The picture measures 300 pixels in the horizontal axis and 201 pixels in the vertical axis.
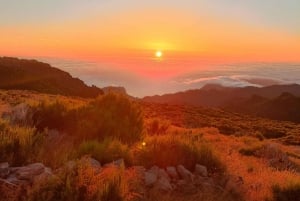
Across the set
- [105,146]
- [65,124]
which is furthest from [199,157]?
[65,124]

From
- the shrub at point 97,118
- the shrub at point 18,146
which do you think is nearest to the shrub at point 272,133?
the shrub at point 97,118

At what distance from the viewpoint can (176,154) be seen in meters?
10.4

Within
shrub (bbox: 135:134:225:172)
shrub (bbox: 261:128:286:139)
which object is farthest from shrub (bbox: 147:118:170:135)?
shrub (bbox: 261:128:286:139)

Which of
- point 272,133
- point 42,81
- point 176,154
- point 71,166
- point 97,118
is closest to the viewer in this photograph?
point 71,166

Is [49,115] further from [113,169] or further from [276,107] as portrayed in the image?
[276,107]

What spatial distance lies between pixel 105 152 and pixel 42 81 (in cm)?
10994

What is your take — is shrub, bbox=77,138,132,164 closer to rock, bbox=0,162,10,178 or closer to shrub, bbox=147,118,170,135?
rock, bbox=0,162,10,178

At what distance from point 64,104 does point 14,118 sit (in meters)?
2.47

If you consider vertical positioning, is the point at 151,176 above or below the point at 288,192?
above

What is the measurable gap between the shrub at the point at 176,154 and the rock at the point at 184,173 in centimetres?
38

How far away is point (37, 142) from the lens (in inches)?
371

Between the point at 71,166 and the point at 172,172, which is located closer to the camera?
the point at 71,166

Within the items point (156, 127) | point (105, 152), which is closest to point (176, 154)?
point (105, 152)

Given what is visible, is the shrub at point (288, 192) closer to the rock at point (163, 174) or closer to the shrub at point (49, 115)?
the rock at point (163, 174)
